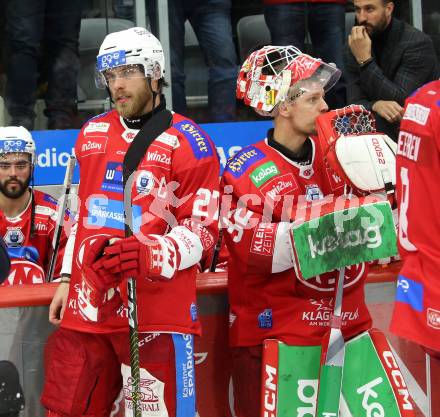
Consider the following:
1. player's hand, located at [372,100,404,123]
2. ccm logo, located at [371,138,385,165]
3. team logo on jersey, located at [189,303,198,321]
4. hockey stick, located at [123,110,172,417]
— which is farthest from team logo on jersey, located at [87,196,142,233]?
player's hand, located at [372,100,404,123]

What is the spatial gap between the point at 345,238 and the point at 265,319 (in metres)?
0.42

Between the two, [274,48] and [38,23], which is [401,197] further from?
[38,23]

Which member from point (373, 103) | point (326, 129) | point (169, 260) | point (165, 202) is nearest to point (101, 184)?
point (165, 202)

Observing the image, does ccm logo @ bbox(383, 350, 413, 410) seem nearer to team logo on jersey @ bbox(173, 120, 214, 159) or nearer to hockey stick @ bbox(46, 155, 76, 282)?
team logo on jersey @ bbox(173, 120, 214, 159)

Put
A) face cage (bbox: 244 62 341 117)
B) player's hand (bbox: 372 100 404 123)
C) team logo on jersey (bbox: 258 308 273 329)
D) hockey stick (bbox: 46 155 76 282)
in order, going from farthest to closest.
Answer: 1. player's hand (bbox: 372 100 404 123)
2. hockey stick (bbox: 46 155 76 282)
3. face cage (bbox: 244 62 341 117)
4. team logo on jersey (bbox: 258 308 273 329)

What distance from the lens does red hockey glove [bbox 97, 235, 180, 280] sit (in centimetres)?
288

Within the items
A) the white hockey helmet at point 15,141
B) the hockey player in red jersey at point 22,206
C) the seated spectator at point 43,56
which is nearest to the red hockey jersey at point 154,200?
the hockey player in red jersey at point 22,206

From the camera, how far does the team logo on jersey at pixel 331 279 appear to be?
3.30 meters

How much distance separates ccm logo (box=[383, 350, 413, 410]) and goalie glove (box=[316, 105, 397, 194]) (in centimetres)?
51

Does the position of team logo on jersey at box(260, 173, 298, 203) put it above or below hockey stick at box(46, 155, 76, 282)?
above

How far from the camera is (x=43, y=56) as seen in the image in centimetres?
523

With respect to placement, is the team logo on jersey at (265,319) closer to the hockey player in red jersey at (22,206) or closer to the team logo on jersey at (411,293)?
the team logo on jersey at (411,293)

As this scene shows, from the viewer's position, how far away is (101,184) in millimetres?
3252

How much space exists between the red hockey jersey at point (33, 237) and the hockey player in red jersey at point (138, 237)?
1019mm
